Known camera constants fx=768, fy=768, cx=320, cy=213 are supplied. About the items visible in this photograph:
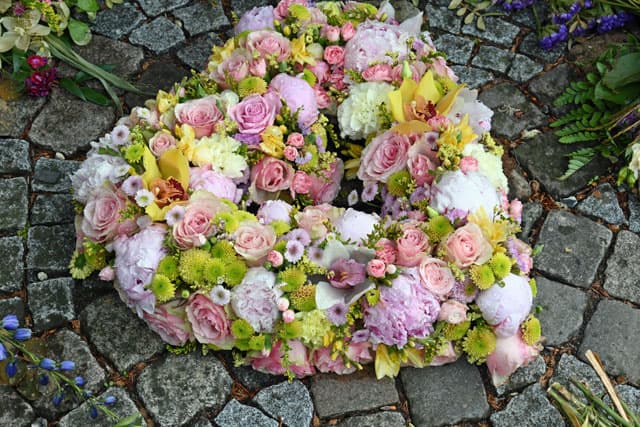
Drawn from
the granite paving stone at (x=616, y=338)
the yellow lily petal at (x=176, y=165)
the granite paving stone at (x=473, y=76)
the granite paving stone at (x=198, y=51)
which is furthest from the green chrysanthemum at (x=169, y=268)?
the granite paving stone at (x=473, y=76)

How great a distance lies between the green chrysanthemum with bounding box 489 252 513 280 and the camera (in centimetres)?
250

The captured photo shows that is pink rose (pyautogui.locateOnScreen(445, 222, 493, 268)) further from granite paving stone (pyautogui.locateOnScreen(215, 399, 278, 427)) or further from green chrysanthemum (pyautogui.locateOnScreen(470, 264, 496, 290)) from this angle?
granite paving stone (pyautogui.locateOnScreen(215, 399, 278, 427))

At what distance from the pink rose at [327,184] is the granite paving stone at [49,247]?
93cm

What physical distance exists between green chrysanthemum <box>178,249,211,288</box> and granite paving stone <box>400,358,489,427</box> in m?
0.79

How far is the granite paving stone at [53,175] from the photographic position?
3.05 metres

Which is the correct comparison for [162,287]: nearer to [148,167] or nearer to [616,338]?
[148,167]

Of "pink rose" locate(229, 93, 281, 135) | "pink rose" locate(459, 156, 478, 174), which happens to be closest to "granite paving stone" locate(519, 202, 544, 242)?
"pink rose" locate(459, 156, 478, 174)

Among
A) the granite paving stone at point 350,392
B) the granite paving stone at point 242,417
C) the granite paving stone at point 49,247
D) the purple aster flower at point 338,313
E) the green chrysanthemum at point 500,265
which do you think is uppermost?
the green chrysanthemum at point 500,265

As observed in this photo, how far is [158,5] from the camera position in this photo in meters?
3.69

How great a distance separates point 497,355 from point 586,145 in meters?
1.24

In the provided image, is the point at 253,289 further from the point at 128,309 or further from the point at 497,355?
the point at 497,355

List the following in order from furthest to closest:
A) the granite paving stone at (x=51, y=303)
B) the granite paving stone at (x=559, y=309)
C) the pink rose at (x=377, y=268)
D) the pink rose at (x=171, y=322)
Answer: the granite paving stone at (x=559, y=309) < the granite paving stone at (x=51, y=303) < the pink rose at (x=171, y=322) < the pink rose at (x=377, y=268)

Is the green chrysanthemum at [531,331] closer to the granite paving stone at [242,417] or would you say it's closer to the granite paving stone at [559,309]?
the granite paving stone at [559,309]

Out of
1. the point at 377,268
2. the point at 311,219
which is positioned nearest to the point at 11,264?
the point at 311,219
